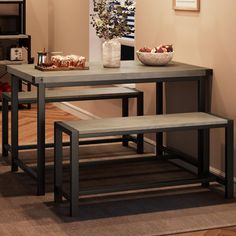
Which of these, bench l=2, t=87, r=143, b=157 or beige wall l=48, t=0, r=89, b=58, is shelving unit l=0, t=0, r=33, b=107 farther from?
bench l=2, t=87, r=143, b=157

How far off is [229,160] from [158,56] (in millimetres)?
932

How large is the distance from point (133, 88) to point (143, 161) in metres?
0.90

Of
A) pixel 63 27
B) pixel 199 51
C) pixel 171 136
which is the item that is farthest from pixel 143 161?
pixel 63 27

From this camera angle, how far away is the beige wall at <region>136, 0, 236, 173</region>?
4594 mm

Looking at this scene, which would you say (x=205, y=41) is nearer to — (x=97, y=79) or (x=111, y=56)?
(x=111, y=56)

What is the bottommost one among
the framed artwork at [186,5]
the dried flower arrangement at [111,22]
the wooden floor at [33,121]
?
the wooden floor at [33,121]

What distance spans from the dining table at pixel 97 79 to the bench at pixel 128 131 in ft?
0.66

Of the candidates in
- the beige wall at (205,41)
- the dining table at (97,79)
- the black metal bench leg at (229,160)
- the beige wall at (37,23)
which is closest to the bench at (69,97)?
the beige wall at (205,41)

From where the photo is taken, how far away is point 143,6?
568 cm

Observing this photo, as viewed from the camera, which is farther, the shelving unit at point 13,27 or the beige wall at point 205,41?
the shelving unit at point 13,27

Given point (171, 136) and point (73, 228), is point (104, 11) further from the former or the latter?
point (73, 228)

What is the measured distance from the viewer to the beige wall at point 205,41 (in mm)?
4594

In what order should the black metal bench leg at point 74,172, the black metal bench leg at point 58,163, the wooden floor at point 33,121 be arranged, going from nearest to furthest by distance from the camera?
the black metal bench leg at point 74,172 < the black metal bench leg at point 58,163 < the wooden floor at point 33,121

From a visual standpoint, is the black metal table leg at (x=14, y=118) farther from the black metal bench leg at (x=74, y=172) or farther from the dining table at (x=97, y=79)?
the black metal bench leg at (x=74, y=172)
